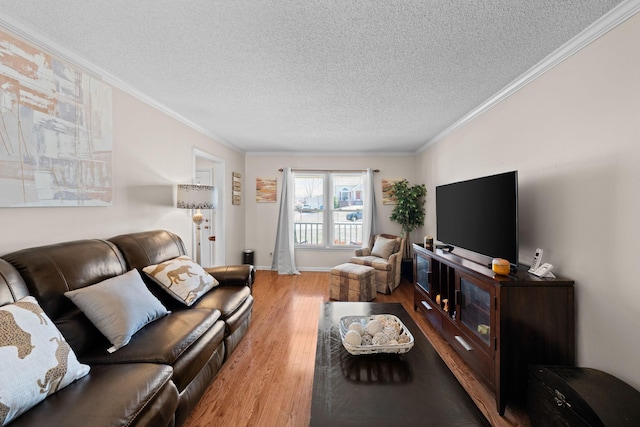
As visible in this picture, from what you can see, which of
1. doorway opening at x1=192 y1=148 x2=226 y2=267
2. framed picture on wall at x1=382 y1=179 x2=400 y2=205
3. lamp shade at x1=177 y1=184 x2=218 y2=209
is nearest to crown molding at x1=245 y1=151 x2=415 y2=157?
framed picture on wall at x1=382 y1=179 x2=400 y2=205

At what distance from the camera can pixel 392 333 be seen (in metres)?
1.62

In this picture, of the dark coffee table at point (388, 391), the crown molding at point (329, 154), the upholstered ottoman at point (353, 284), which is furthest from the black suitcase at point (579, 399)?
the crown molding at point (329, 154)

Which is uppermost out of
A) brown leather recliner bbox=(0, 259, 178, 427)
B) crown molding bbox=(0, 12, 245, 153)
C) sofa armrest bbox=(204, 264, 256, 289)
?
crown molding bbox=(0, 12, 245, 153)

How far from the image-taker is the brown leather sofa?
1.12 metres

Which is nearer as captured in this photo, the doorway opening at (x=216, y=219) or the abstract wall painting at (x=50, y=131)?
the abstract wall painting at (x=50, y=131)

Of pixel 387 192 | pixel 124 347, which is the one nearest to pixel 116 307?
pixel 124 347

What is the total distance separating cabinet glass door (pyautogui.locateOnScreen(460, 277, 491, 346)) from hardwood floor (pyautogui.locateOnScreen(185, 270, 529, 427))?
0.39m

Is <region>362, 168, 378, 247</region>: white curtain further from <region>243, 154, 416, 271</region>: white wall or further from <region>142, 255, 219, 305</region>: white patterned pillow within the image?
<region>142, 255, 219, 305</region>: white patterned pillow

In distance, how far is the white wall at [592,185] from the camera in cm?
145

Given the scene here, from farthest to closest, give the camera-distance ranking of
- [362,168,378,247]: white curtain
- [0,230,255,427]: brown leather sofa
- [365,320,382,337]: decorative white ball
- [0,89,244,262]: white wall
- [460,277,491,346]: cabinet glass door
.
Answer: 1. [362,168,378,247]: white curtain
2. [460,277,491,346]: cabinet glass door
3. [0,89,244,262]: white wall
4. [365,320,382,337]: decorative white ball
5. [0,230,255,427]: brown leather sofa

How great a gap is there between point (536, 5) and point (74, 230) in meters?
3.33

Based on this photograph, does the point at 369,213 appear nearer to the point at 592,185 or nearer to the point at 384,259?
the point at 384,259

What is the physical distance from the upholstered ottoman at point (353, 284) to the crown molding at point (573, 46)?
2.42 metres

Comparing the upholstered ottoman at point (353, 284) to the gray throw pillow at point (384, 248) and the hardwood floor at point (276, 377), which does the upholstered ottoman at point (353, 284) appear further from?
the gray throw pillow at point (384, 248)
